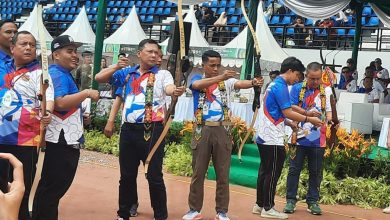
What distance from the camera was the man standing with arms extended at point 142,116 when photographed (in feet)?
18.5

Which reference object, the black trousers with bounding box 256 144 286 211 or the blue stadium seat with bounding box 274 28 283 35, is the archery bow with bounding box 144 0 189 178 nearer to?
the black trousers with bounding box 256 144 286 211

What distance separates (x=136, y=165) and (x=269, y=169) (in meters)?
1.55

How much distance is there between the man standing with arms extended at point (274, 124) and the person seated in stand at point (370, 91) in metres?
7.05

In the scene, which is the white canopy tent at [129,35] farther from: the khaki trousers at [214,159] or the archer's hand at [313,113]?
the khaki trousers at [214,159]

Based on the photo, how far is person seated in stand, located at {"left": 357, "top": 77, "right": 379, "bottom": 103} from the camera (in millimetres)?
13016

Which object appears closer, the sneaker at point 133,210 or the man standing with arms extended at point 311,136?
the sneaker at point 133,210

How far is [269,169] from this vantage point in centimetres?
650

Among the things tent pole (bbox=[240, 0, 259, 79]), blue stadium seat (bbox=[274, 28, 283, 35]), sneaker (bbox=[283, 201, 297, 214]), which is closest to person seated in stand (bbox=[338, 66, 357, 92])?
tent pole (bbox=[240, 0, 259, 79])

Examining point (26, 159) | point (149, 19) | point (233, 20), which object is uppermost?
point (149, 19)

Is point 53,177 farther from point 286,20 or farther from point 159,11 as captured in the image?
Result: point 159,11

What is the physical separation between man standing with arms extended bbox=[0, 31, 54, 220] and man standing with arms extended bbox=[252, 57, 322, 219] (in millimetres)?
2662

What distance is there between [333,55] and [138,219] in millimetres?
12843

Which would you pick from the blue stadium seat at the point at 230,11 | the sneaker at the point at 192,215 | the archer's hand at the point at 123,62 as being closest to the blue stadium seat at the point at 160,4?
the blue stadium seat at the point at 230,11

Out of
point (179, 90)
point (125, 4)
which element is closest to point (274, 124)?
point (179, 90)
